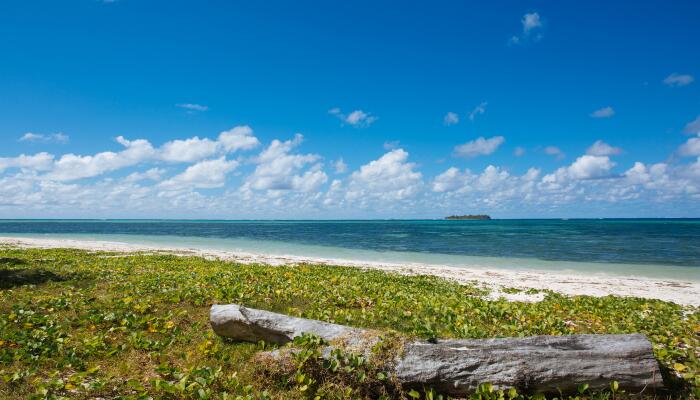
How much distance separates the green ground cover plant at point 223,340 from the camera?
21.4 ft

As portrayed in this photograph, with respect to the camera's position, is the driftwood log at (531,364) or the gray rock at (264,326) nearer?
the driftwood log at (531,364)

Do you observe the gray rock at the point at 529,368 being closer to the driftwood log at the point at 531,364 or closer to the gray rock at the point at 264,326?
the driftwood log at the point at 531,364

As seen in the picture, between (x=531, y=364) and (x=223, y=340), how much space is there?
263 inches

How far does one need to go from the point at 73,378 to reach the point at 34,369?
4.14 ft

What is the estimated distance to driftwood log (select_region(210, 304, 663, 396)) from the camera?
6.46 meters

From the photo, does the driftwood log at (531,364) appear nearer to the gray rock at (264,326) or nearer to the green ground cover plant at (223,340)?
the green ground cover plant at (223,340)

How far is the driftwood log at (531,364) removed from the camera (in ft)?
21.2

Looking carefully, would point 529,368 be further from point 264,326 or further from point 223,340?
point 223,340

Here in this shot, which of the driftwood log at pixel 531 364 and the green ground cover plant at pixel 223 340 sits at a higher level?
the driftwood log at pixel 531 364

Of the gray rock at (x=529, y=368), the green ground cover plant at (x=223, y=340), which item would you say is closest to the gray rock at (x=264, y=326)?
the green ground cover plant at (x=223, y=340)

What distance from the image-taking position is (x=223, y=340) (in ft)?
29.9

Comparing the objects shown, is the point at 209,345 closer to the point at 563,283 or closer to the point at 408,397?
the point at 408,397

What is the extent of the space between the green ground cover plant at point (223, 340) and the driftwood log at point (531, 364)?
24 cm

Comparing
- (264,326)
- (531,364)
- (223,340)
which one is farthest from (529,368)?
(223,340)
